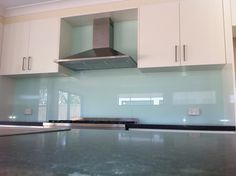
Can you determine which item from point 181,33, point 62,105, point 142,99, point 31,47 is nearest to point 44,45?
point 31,47

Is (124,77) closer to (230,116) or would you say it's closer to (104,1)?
(104,1)

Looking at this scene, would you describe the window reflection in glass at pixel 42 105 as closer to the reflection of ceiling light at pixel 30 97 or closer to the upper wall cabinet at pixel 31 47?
the reflection of ceiling light at pixel 30 97

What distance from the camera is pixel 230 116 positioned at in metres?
2.36

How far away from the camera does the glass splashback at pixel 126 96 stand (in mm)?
2518

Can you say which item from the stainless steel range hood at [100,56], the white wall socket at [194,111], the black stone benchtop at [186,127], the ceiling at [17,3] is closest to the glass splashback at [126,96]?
the white wall socket at [194,111]

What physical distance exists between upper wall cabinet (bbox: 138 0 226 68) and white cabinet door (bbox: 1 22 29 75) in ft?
4.93

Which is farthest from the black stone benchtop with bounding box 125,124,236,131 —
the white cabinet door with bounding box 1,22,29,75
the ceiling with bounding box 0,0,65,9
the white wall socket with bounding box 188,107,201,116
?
the ceiling with bounding box 0,0,65,9

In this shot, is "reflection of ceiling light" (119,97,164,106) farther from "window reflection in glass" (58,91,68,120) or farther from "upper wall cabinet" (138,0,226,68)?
"window reflection in glass" (58,91,68,120)

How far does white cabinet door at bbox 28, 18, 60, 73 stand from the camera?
9.09 ft

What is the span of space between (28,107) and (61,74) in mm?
721

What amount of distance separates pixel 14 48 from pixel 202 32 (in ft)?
7.50

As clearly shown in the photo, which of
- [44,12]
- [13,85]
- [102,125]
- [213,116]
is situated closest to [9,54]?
[13,85]

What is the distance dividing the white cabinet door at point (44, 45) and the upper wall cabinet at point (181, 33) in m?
1.04

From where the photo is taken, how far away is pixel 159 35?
244 cm
